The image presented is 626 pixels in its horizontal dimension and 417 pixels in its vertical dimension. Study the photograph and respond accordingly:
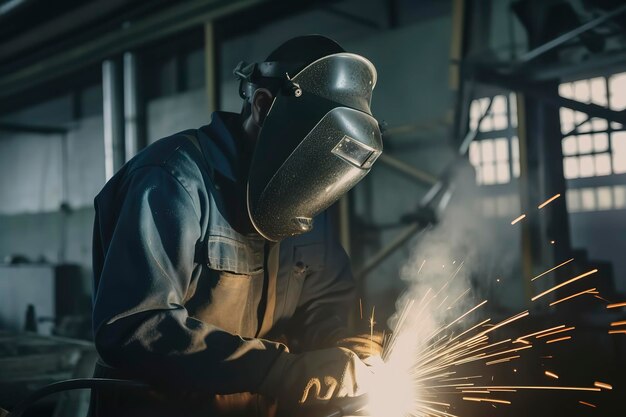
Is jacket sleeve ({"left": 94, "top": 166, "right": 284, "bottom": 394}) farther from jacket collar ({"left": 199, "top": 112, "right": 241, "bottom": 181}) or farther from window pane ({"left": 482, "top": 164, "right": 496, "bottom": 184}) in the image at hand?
window pane ({"left": 482, "top": 164, "right": 496, "bottom": 184})

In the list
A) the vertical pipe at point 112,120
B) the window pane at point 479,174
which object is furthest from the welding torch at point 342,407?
the vertical pipe at point 112,120

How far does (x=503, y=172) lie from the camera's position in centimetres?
588

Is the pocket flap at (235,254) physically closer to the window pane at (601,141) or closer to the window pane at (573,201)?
the window pane at (573,201)

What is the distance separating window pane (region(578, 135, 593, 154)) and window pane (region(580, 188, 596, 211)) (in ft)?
1.22

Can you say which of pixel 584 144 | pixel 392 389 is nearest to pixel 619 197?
pixel 584 144

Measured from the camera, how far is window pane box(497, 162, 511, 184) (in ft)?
19.1

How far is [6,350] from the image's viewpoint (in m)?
5.05

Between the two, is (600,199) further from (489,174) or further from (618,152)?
(489,174)

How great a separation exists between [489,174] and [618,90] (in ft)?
4.32

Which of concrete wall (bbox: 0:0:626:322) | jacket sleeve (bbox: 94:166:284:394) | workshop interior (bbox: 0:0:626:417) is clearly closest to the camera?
jacket sleeve (bbox: 94:166:284:394)

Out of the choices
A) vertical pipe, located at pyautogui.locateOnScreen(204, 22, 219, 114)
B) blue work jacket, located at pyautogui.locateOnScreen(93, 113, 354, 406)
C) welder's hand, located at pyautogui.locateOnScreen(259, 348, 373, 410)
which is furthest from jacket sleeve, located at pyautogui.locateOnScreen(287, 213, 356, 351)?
vertical pipe, located at pyautogui.locateOnScreen(204, 22, 219, 114)

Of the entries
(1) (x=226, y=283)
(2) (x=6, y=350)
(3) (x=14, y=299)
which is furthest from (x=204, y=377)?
(3) (x=14, y=299)

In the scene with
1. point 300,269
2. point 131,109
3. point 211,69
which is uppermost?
point 211,69

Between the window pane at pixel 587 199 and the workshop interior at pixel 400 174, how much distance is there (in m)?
0.03
